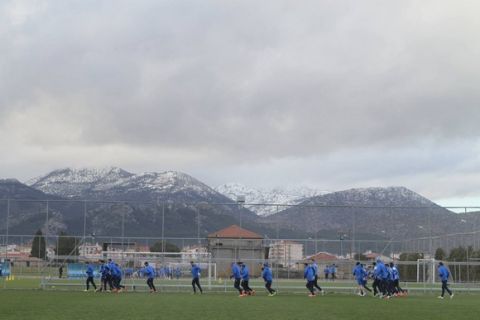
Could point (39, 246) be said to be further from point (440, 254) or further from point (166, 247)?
point (440, 254)

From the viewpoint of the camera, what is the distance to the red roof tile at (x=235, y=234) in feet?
195

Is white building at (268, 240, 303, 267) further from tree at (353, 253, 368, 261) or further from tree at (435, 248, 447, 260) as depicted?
tree at (435, 248, 447, 260)

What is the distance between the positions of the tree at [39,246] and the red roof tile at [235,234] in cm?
1453

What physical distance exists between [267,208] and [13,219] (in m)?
21.8

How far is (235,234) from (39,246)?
17.7m

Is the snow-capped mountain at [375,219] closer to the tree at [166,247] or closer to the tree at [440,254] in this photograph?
the tree at [440,254]

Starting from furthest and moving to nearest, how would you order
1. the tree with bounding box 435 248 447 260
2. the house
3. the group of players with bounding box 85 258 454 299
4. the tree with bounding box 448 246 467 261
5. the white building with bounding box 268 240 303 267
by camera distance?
the tree with bounding box 435 248 447 260, the white building with bounding box 268 240 303 267, the tree with bounding box 448 246 467 261, the house, the group of players with bounding box 85 258 454 299

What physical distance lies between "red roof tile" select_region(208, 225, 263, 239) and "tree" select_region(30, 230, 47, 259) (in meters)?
14.5

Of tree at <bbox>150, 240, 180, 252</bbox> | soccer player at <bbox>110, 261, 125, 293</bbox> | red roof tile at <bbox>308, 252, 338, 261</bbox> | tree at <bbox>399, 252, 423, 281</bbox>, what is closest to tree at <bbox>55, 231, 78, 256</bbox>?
tree at <bbox>150, 240, 180, 252</bbox>

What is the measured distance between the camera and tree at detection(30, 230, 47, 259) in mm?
61781

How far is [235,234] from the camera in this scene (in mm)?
60375

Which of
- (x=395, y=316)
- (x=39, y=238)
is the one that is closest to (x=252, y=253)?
(x=39, y=238)

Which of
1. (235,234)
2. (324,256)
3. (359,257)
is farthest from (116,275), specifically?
(359,257)

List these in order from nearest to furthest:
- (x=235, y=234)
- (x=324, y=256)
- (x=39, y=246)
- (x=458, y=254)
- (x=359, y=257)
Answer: (x=359, y=257) → (x=324, y=256) → (x=458, y=254) → (x=235, y=234) → (x=39, y=246)
